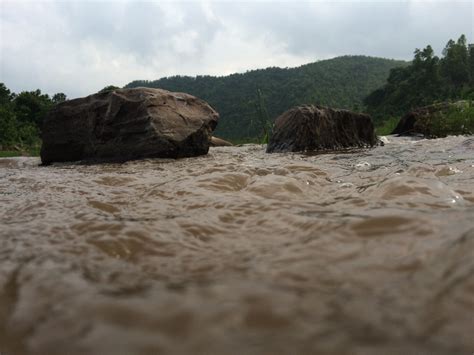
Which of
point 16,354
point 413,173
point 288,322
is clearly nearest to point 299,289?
point 288,322

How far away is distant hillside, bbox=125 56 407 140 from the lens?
5369cm

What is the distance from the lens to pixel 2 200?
7.62 feet

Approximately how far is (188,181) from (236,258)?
1380mm

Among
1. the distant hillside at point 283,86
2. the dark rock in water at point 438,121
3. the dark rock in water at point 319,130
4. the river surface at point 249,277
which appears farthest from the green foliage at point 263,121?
the distant hillside at point 283,86

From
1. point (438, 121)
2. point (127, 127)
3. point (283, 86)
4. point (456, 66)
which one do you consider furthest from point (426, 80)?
point (127, 127)

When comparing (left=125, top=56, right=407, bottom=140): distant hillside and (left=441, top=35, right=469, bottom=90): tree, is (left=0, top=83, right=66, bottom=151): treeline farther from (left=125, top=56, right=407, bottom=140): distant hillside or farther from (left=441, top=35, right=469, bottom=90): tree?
(left=441, top=35, right=469, bottom=90): tree

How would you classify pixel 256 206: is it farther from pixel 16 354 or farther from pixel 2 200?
pixel 2 200

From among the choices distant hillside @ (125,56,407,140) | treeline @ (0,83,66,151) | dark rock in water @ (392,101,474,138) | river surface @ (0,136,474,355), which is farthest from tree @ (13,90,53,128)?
river surface @ (0,136,474,355)

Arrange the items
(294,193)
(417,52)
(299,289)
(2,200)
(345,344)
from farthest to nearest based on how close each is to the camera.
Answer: (417,52) → (2,200) → (294,193) → (299,289) → (345,344)

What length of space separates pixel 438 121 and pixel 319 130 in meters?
4.26

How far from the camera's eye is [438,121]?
8.90 m

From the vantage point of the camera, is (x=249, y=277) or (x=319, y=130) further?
(x=319, y=130)

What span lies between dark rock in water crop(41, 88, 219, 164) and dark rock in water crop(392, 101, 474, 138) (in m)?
5.73

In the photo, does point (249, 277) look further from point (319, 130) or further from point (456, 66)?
point (456, 66)
